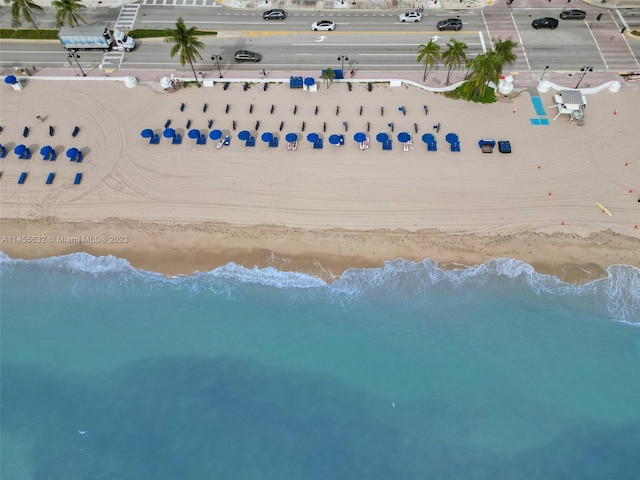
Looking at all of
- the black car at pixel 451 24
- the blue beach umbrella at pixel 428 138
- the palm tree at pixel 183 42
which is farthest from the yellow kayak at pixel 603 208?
the palm tree at pixel 183 42

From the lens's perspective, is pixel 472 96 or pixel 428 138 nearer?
pixel 428 138

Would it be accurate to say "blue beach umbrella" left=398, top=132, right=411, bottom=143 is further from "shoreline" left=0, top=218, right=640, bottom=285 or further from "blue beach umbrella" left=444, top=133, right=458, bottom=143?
"shoreline" left=0, top=218, right=640, bottom=285

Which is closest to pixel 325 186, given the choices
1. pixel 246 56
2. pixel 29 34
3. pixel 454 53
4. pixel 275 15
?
pixel 454 53

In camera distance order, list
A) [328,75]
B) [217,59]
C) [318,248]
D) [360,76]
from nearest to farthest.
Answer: [318,248] → [328,75] → [360,76] → [217,59]

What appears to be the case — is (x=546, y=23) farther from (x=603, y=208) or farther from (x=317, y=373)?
(x=317, y=373)

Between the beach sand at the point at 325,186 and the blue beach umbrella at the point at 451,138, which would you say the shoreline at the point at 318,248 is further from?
the blue beach umbrella at the point at 451,138

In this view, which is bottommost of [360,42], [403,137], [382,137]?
[382,137]
